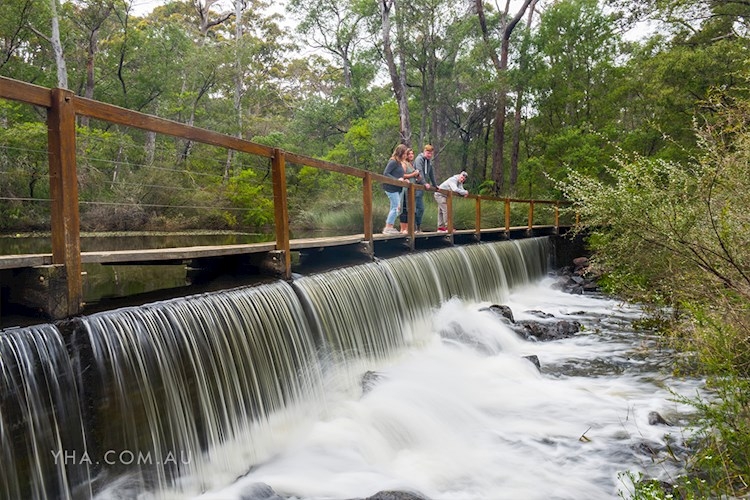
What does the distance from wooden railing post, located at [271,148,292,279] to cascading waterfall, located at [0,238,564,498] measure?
15.5 inches

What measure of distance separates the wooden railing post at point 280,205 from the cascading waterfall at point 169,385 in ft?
1.30

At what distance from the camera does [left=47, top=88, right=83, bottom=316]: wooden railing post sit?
3543 mm

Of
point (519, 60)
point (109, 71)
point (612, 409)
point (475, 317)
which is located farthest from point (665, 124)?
point (109, 71)

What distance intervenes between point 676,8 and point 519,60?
28.3ft

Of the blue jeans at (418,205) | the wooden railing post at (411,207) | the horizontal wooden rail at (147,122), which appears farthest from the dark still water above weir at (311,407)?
the blue jeans at (418,205)

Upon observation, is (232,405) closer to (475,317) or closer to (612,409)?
(612,409)

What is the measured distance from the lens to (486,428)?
571 cm

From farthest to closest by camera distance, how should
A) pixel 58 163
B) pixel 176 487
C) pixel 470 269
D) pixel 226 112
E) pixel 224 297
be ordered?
pixel 226 112 < pixel 470 269 < pixel 224 297 < pixel 176 487 < pixel 58 163

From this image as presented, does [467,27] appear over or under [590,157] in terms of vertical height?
over

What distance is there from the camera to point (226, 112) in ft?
91.3

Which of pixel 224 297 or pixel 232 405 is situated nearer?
pixel 232 405

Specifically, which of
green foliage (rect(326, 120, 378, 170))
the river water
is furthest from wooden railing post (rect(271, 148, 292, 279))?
green foliage (rect(326, 120, 378, 170))

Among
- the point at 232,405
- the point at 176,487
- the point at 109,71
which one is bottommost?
the point at 176,487

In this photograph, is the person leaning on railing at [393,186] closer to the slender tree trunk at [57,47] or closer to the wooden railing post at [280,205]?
the wooden railing post at [280,205]
